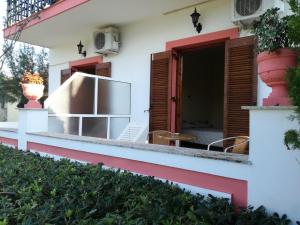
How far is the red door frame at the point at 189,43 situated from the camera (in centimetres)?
524

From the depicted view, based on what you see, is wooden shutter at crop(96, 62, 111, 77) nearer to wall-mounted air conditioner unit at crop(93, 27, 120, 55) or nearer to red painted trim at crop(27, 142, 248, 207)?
wall-mounted air conditioner unit at crop(93, 27, 120, 55)

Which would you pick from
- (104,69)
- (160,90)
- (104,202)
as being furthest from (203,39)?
(104,202)

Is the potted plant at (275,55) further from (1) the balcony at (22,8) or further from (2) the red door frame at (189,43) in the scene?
(1) the balcony at (22,8)

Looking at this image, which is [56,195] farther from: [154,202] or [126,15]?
[126,15]

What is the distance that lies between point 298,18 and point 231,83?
3.53m

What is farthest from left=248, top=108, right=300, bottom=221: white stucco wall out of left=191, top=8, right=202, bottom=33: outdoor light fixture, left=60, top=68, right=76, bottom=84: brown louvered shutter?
left=60, top=68, right=76, bottom=84: brown louvered shutter

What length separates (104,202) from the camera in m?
2.66

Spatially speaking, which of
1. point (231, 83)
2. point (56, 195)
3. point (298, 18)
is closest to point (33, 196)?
point (56, 195)

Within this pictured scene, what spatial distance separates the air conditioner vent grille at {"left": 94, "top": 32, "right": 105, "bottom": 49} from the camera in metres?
7.18

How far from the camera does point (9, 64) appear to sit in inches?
521

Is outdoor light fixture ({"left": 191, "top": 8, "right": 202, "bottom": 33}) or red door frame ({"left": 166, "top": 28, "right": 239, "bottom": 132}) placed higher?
outdoor light fixture ({"left": 191, "top": 8, "right": 202, "bottom": 33})

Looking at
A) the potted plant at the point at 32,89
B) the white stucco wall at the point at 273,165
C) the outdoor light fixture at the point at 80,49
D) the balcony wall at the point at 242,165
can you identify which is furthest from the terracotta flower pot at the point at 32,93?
the white stucco wall at the point at 273,165

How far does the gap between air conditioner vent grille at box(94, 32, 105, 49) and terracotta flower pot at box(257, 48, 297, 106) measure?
5140 mm

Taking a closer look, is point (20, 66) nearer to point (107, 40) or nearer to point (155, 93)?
point (107, 40)
